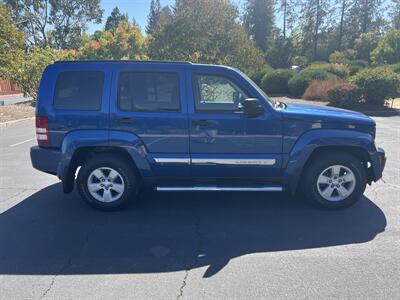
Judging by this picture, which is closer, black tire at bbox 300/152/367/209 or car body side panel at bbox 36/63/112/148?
car body side panel at bbox 36/63/112/148

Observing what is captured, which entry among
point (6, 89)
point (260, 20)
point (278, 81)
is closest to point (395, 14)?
point (260, 20)

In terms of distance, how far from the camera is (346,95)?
16.5 metres

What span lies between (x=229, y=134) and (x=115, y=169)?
1614 mm

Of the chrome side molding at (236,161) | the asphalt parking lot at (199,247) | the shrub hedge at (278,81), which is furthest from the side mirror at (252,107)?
the shrub hedge at (278,81)

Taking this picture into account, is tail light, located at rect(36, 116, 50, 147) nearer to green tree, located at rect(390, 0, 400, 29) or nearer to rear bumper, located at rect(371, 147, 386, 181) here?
rear bumper, located at rect(371, 147, 386, 181)

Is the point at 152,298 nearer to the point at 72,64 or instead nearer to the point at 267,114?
the point at 267,114

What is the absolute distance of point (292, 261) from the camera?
359 cm

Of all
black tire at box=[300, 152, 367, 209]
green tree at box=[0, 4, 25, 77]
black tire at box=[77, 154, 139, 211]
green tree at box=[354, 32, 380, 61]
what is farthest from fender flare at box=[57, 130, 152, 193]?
green tree at box=[354, 32, 380, 61]

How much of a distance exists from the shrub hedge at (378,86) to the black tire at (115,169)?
14890 mm

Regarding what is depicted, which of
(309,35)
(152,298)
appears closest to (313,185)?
(152,298)

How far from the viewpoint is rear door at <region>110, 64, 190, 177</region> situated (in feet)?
15.4

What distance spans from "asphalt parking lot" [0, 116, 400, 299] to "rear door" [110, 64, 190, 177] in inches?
39.2

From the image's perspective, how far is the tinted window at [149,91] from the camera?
15.5 ft

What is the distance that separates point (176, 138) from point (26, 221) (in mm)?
2213
